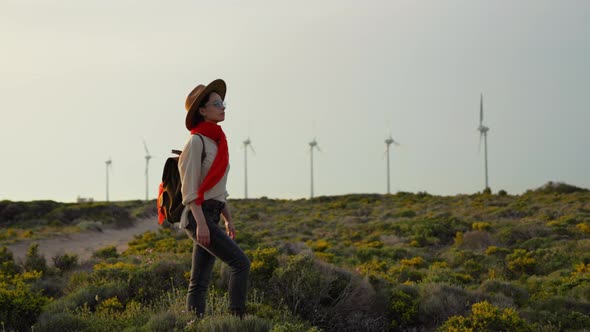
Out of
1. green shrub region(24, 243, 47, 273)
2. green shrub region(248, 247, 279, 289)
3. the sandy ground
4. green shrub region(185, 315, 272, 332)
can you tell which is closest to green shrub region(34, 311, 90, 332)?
green shrub region(185, 315, 272, 332)

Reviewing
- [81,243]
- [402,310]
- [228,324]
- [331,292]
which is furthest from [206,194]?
[81,243]

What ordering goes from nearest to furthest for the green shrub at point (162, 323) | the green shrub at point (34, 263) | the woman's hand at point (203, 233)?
the woman's hand at point (203, 233)
the green shrub at point (162, 323)
the green shrub at point (34, 263)

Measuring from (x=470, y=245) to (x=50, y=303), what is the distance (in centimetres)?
1530

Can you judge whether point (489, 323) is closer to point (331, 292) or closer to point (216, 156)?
point (331, 292)

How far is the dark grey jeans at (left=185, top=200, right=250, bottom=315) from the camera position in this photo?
5027 millimetres

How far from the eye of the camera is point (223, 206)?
17.6ft

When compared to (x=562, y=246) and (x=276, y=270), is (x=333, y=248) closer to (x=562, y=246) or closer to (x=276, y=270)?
(x=562, y=246)

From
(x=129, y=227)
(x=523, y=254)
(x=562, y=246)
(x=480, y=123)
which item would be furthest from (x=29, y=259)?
(x=480, y=123)

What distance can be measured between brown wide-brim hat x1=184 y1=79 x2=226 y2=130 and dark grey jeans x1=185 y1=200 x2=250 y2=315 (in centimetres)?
85

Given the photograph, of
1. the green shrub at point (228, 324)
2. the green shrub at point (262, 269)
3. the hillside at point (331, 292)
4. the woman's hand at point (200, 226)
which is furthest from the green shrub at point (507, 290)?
the woman's hand at point (200, 226)

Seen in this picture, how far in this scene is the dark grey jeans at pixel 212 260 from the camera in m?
5.03

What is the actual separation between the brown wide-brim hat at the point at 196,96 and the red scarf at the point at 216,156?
0.33 feet

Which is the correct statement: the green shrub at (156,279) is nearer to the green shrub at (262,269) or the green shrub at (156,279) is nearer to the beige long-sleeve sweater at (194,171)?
the green shrub at (262,269)

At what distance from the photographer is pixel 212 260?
5363mm
